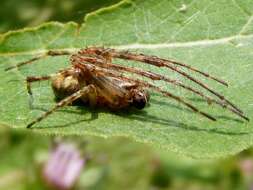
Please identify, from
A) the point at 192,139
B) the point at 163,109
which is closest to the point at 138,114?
the point at 163,109

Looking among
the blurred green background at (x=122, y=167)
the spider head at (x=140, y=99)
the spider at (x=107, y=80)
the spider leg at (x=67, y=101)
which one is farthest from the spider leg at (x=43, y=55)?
the blurred green background at (x=122, y=167)

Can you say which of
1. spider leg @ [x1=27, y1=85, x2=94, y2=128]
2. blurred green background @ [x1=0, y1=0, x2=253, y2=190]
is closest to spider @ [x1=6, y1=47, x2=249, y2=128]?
spider leg @ [x1=27, y1=85, x2=94, y2=128]

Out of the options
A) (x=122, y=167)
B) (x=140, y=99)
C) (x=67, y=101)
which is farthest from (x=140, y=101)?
(x=122, y=167)

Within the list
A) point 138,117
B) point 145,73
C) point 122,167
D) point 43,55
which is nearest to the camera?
point 138,117

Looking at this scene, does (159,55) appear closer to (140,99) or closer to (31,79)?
(140,99)

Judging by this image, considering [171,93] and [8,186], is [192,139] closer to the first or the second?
[171,93]

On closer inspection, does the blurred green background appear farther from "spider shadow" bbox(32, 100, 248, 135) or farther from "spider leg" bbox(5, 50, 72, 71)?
"spider shadow" bbox(32, 100, 248, 135)

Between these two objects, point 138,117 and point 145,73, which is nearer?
point 138,117
